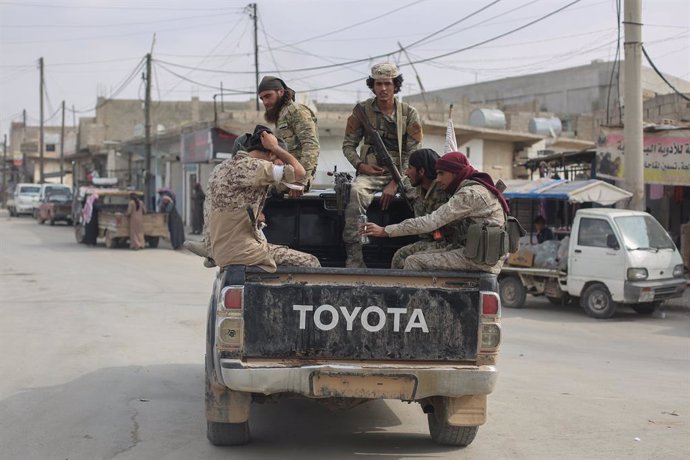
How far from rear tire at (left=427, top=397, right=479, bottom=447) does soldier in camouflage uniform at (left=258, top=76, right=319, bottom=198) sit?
7.77ft

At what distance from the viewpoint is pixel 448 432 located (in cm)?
582

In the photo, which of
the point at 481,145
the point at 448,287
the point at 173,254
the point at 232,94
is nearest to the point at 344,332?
the point at 448,287

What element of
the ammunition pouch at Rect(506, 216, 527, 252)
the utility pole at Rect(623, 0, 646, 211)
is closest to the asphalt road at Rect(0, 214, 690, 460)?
the ammunition pouch at Rect(506, 216, 527, 252)

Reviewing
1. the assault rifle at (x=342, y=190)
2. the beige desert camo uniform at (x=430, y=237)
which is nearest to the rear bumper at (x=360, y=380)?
the beige desert camo uniform at (x=430, y=237)

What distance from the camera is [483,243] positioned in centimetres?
539

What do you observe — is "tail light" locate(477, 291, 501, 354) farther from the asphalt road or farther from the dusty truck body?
the asphalt road

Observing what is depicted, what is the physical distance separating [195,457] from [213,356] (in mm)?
700

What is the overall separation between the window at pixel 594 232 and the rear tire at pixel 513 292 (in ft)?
4.75

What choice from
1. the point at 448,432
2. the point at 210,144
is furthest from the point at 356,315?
the point at 210,144

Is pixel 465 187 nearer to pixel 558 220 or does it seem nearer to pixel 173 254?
pixel 558 220

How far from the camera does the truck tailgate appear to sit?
17.3 feet

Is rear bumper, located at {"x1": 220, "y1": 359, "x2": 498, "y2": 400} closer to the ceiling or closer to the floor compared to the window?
closer to the floor

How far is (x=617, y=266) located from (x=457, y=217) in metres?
8.58

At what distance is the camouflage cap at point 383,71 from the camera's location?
7.31 metres
